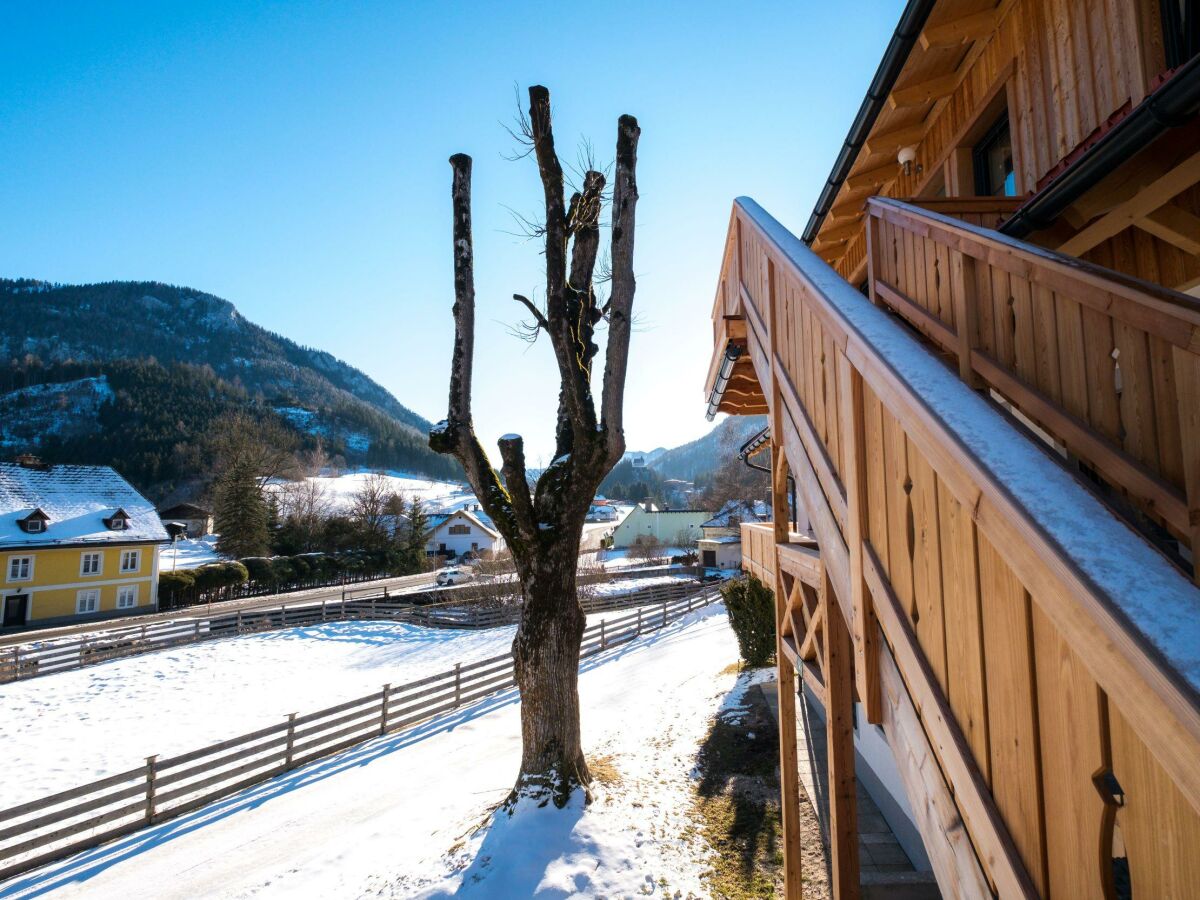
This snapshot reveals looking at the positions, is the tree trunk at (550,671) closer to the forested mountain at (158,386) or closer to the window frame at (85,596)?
the window frame at (85,596)

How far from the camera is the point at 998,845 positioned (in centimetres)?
148

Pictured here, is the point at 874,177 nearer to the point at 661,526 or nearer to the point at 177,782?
the point at 177,782

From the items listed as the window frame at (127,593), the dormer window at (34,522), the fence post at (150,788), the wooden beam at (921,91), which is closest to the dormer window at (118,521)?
the dormer window at (34,522)

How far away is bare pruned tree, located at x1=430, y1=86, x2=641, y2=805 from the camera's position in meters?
6.76

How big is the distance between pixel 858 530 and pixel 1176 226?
191 centimetres

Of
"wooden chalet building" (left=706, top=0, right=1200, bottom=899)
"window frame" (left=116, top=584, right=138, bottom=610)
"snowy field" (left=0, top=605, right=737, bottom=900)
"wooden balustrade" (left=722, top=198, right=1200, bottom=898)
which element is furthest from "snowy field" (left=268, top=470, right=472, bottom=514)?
"wooden balustrade" (left=722, top=198, right=1200, bottom=898)

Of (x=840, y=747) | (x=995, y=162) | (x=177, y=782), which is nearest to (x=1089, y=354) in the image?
(x=840, y=747)

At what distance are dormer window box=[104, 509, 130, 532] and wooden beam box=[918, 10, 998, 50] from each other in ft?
114

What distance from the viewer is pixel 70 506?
27844 mm

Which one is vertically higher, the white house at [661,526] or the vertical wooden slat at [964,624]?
the vertical wooden slat at [964,624]

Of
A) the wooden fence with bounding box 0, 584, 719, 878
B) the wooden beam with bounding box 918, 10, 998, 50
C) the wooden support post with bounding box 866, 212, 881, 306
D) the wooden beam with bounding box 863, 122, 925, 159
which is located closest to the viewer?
the wooden support post with bounding box 866, 212, 881, 306

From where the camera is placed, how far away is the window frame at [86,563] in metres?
26.9

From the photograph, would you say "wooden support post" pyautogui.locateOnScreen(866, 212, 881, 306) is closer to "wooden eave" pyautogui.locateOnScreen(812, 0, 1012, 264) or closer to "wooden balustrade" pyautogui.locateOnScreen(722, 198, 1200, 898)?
"wooden balustrade" pyautogui.locateOnScreen(722, 198, 1200, 898)

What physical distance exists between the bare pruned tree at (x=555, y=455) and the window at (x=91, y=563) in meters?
29.2
